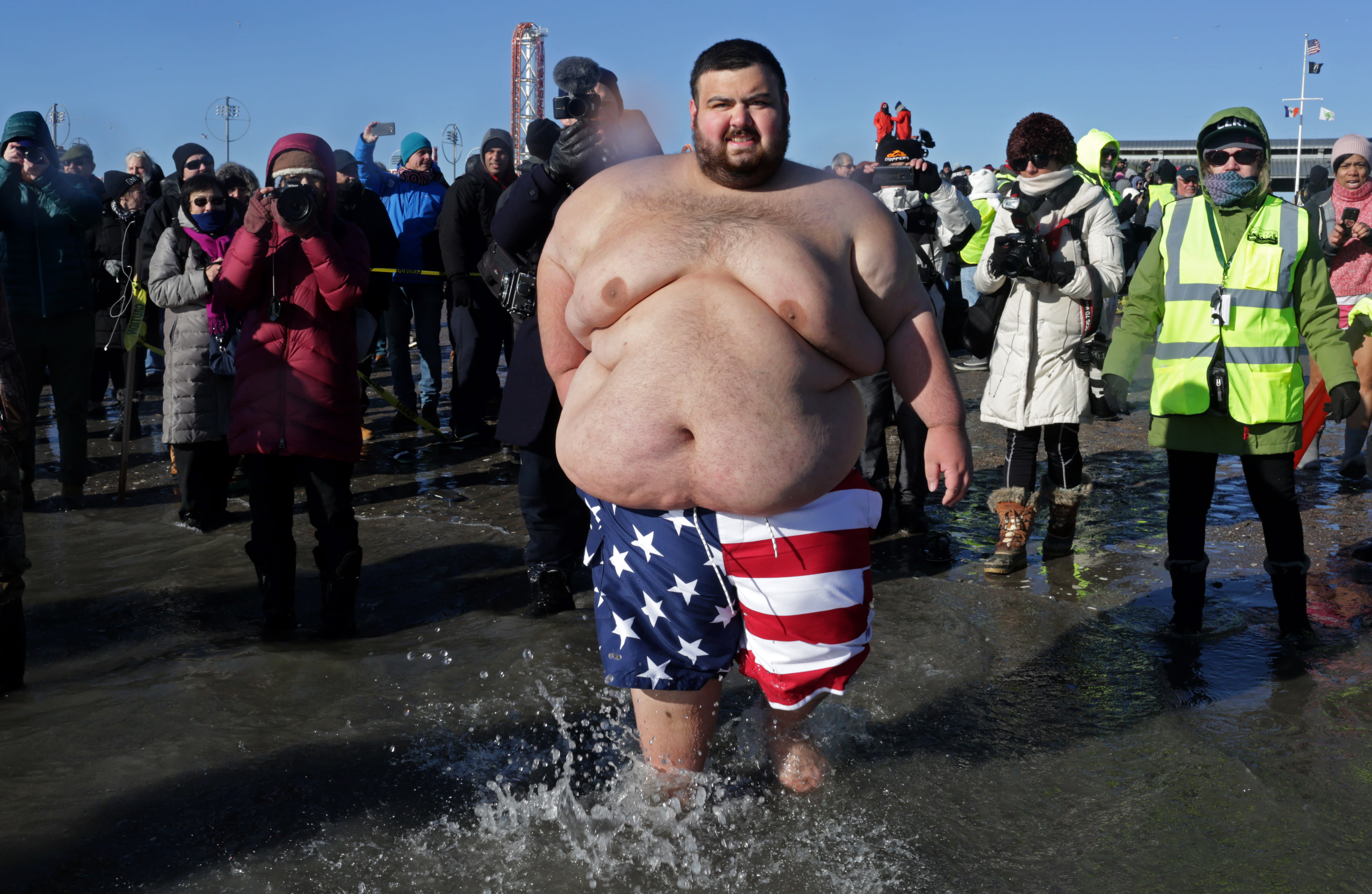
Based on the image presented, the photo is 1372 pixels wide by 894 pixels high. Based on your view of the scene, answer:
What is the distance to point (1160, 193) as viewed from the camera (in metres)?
14.9

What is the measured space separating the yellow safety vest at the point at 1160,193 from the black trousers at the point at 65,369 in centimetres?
1188

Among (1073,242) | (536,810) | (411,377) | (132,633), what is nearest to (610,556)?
(536,810)

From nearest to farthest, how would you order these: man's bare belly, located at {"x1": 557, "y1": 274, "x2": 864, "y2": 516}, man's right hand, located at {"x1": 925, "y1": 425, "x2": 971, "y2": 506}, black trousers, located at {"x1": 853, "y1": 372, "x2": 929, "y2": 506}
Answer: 1. man's bare belly, located at {"x1": 557, "y1": 274, "x2": 864, "y2": 516}
2. man's right hand, located at {"x1": 925, "y1": 425, "x2": 971, "y2": 506}
3. black trousers, located at {"x1": 853, "y1": 372, "x2": 929, "y2": 506}

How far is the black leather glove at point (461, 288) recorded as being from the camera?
25.5ft

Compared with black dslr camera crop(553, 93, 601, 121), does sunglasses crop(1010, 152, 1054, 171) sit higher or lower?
lower

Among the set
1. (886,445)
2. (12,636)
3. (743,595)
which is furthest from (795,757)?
(886,445)

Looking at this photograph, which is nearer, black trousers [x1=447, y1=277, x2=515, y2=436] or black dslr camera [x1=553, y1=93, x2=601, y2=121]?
black dslr camera [x1=553, y1=93, x2=601, y2=121]

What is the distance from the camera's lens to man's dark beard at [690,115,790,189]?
268 cm

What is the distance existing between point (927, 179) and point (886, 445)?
62.6 inches

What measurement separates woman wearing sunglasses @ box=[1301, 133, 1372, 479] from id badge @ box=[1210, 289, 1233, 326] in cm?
305

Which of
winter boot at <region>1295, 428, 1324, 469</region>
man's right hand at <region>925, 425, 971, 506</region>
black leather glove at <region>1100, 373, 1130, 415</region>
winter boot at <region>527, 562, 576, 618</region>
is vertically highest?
black leather glove at <region>1100, 373, 1130, 415</region>

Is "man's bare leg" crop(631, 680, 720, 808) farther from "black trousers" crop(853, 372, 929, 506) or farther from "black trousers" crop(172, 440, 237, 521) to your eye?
"black trousers" crop(172, 440, 237, 521)

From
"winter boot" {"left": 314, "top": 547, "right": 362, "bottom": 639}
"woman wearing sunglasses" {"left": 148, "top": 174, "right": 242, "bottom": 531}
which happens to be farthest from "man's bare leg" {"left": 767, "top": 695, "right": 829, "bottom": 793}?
"woman wearing sunglasses" {"left": 148, "top": 174, "right": 242, "bottom": 531}

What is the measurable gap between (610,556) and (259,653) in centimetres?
207
